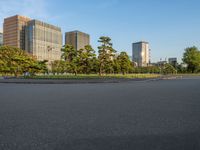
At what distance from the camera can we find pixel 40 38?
10788 centimetres

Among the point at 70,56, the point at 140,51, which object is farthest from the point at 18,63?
the point at 140,51

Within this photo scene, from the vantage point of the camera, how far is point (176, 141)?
10.9 ft

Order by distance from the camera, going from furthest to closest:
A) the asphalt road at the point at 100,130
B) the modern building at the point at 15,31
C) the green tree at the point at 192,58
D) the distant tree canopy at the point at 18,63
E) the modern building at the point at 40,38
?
1. the modern building at the point at 15,31
2. the modern building at the point at 40,38
3. the green tree at the point at 192,58
4. the distant tree canopy at the point at 18,63
5. the asphalt road at the point at 100,130

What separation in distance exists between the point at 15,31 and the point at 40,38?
17.4 m

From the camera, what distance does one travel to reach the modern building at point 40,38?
105188mm

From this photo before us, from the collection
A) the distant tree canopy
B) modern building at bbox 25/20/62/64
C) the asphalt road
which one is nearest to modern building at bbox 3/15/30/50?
modern building at bbox 25/20/62/64

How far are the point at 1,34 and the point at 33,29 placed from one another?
28.3 metres

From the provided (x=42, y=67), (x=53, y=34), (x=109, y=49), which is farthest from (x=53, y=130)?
(x=53, y=34)

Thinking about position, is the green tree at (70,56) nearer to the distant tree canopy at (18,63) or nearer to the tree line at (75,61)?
the tree line at (75,61)

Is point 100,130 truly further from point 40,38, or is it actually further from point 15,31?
point 15,31

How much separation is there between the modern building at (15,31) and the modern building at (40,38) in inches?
207

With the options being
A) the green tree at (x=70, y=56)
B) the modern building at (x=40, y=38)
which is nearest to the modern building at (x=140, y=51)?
the modern building at (x=40, y=38)

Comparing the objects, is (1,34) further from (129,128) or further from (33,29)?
Result: (129,128)

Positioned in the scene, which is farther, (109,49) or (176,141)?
(109,49)
